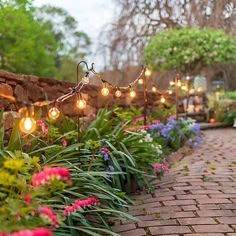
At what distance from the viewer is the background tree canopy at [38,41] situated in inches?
505

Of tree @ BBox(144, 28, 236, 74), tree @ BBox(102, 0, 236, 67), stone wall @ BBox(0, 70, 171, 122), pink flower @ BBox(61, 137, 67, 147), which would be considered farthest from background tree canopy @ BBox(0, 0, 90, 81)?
pink flower @ BBox(61, 137, 67, 147)

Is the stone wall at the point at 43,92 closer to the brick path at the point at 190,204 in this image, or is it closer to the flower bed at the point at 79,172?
the flower bed at the point at 79,172

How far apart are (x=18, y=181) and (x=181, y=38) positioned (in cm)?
802

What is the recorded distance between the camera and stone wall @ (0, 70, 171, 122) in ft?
9.72

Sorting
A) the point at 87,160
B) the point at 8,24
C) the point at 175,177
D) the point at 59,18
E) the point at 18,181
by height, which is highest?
the point at 59,18

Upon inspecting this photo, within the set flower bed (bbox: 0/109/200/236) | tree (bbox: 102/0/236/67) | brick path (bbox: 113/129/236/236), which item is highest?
tree (bbox: 102/0/236/67)

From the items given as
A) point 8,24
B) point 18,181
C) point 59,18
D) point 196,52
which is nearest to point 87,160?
point 18,181

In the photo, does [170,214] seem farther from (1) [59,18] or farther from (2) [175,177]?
(1) [59,18]

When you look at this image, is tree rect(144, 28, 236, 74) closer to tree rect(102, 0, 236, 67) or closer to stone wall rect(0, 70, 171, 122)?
tree rect(102, 0, 236, 67)

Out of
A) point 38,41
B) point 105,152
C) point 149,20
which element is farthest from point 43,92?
point 38,41

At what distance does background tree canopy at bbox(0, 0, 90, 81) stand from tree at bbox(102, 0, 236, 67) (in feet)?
8.16

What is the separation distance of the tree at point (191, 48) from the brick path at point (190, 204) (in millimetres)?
4837

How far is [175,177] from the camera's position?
139 inches

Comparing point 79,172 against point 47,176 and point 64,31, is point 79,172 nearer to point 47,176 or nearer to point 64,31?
point 47,176
